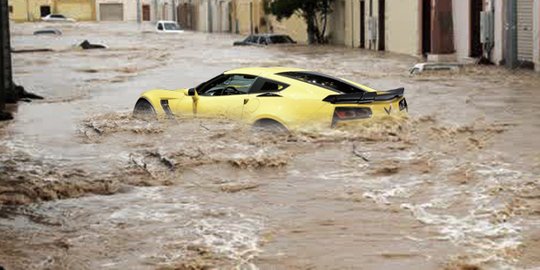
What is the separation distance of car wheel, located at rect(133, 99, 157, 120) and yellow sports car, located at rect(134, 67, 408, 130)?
2.11 feet

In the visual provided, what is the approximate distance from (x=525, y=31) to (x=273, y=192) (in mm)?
19148

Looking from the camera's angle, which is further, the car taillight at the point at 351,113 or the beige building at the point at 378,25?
the beige building at the point at 378,25

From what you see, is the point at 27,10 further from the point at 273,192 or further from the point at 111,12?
the point at 273,192

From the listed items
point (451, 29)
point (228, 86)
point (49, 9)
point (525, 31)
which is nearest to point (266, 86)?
point (228, 86)

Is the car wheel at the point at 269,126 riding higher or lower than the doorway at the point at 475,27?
lower

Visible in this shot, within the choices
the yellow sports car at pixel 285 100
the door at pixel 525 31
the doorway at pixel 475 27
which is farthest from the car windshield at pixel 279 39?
the yellow sports car at pixel 285 100

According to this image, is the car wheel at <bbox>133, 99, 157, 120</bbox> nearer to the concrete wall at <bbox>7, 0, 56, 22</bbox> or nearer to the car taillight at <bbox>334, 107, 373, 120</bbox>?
the car taillight at <bbox>334, 107, 373, 120</bbox>

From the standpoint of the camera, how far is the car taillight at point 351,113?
13672mm

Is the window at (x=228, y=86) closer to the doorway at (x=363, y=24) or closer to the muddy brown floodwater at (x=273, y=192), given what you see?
the muddy brown floodwater at (x=273, y=192)

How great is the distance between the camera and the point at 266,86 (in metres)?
14.4

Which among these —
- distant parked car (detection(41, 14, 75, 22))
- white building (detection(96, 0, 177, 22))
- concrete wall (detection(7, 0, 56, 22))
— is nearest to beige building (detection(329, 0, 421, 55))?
distant parked car (detection(41, 14, 75, 22))

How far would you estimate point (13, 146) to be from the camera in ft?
50.5

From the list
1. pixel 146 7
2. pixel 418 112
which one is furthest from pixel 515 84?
pixel 146 7

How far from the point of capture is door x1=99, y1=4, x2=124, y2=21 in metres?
108
